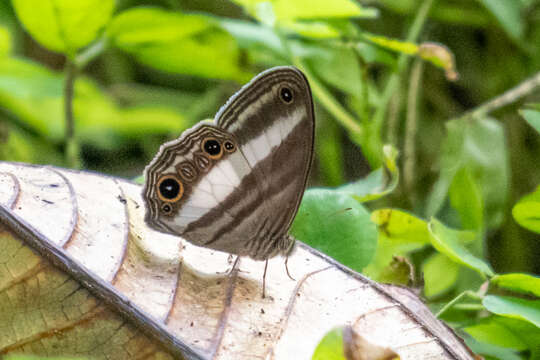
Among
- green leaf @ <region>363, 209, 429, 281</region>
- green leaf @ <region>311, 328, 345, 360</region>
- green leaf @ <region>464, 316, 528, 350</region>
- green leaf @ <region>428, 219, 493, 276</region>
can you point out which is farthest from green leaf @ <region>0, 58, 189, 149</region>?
green leaf @ <region>311, 328, 345, 360</region>

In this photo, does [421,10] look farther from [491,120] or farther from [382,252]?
[382,252]

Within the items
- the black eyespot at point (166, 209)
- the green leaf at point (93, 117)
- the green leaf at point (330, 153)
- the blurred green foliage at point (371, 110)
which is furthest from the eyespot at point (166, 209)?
the green leaf at point (93, 117)

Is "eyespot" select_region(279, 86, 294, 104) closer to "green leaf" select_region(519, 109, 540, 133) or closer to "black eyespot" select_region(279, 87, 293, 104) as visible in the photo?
"black eyespot" select_region(279, 87, 293, 104)

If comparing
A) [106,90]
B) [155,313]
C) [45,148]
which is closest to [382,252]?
[155,313]

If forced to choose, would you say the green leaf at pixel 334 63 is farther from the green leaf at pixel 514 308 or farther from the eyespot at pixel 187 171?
the green leaf at pixel 514 308

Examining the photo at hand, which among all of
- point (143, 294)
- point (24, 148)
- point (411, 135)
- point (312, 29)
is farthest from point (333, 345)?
point (24, 148)

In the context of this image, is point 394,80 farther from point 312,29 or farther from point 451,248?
point 451,248
